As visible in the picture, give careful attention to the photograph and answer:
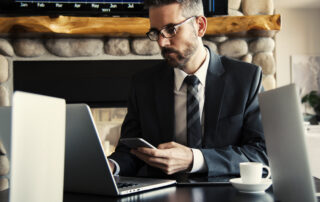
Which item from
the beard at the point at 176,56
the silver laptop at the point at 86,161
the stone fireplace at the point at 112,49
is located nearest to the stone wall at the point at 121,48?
the stone fireplace at the point at 112,49

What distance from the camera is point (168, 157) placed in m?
1.28

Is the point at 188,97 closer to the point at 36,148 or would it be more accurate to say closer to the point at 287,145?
the point at 287,145

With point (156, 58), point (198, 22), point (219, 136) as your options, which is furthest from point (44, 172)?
point (156, 58)

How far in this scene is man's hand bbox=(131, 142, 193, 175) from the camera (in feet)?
4.14

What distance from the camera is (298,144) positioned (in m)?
0.76

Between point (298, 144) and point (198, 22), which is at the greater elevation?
point (198, 22)

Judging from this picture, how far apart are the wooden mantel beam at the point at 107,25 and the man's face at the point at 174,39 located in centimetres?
97

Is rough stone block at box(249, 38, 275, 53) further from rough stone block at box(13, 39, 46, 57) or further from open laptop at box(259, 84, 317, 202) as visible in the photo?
open laptop at box(259, 84, 317, 202)

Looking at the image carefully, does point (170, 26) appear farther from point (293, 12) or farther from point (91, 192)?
point (293, 12)

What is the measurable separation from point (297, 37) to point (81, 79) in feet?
15.4

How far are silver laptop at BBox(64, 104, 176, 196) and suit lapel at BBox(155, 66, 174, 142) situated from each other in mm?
612

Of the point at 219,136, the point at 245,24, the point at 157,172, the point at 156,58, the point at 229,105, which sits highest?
the point at 245,24

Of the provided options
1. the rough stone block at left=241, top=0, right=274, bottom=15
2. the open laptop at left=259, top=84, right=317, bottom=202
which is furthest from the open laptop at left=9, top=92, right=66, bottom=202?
the rough stone block at left=241, top=0, right=274, bottom=15

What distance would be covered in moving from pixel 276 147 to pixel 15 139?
1.75 feet
